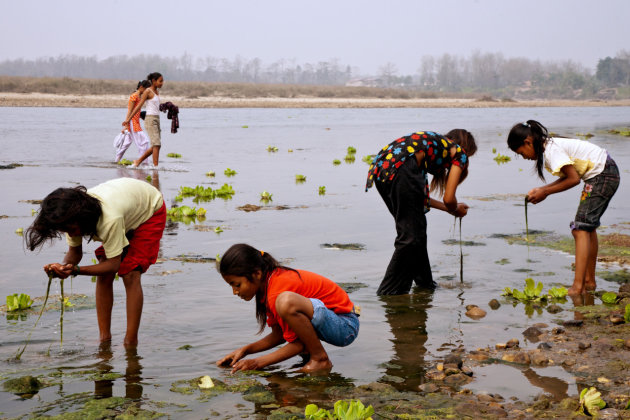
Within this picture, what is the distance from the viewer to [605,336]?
514 centimetres

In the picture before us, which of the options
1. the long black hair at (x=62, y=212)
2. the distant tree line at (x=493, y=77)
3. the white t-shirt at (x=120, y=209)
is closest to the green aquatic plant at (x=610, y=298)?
the white t-shirt at (x=120, y=209)

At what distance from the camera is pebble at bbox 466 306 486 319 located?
18.9 ft

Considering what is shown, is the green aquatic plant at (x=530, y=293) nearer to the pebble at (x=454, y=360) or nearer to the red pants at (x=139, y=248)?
the pebble at (x=454, y=360)

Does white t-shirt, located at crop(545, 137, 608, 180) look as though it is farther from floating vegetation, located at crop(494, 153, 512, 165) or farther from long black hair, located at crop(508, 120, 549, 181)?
floating vegetation, located at crop(494, 153, 512, 165)

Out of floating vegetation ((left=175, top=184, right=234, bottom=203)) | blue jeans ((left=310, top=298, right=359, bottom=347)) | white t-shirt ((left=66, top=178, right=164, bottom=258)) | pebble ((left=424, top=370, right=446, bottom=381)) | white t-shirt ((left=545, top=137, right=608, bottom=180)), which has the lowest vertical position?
pebble ((left=424, top=370, right=446, bottom=381))

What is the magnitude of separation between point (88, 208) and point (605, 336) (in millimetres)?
3661

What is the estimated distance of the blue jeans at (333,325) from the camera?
4582 mm

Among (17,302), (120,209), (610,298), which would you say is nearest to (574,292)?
(610,298)

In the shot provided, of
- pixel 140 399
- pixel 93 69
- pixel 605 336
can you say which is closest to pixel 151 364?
pixel 140 399

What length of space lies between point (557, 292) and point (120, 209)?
371cm

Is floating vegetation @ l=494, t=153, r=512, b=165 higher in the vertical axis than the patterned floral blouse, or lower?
Answer: lower

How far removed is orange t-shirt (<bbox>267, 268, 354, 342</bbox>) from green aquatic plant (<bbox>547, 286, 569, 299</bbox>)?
2.18m

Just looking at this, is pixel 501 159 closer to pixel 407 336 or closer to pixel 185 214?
pixel 185 214

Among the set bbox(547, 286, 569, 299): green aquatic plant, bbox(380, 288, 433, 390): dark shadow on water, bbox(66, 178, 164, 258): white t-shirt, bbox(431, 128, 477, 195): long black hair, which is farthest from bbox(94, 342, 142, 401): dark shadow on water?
bbox(547, 286, 569, 299): green aquatic plant
